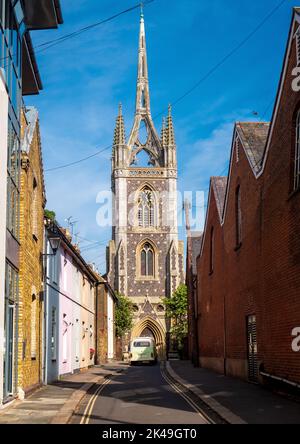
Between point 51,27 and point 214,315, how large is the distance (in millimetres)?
16157

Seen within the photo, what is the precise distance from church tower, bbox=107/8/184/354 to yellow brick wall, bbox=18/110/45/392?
5533cm

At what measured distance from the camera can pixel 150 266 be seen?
78.1m

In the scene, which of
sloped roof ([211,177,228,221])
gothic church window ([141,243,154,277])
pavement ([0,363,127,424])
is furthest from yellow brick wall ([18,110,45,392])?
gothic church window ([141,243,154,277])

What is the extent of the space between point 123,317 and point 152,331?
618 centimetres

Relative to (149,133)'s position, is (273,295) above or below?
below

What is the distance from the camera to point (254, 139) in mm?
21766

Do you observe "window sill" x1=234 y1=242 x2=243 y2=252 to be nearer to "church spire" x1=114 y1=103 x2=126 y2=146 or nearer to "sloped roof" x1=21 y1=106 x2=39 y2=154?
"sloped roof" x1=21 y1=106 x2=39 y2=154

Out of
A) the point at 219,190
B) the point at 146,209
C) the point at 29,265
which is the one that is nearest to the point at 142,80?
the point at 146,209

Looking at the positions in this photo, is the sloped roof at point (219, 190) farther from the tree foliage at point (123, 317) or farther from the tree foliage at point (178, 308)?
the tree foliage at point (123, 317)

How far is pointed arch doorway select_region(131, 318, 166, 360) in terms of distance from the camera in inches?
2904

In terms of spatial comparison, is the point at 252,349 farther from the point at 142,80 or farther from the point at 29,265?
the point at 142,80

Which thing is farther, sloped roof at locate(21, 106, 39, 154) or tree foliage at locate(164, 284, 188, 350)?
tree foliage at locate(164, 284, 188, 350)
